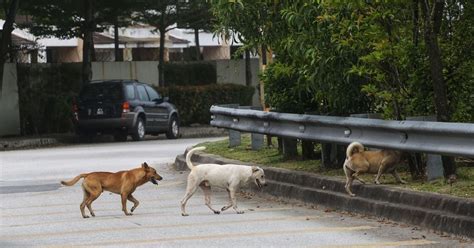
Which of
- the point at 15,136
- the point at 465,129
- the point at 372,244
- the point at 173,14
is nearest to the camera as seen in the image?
the point at 372,244

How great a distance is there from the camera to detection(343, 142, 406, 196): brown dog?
11680mm

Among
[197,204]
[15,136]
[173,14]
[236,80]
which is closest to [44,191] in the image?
[197,204]

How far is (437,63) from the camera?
37.3 ft

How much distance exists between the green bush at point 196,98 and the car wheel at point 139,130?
5048mm

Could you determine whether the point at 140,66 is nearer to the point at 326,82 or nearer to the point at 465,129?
the point at 326,82

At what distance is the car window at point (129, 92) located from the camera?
93.4 ft

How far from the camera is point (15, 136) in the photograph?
102 ft

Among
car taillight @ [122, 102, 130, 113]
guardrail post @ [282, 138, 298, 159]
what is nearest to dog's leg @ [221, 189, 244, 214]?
guardrail post @ [282, 138, 298, 159]

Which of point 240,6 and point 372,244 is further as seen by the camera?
point 240,6

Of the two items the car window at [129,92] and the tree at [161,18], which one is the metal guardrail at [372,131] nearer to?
the car window at [129,92]

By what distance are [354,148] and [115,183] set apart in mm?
2783

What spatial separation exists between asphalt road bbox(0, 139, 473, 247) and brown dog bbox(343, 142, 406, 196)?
0.51 m

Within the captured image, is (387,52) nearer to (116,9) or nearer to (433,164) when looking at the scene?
(433,164)

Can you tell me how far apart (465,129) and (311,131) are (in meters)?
3.64
